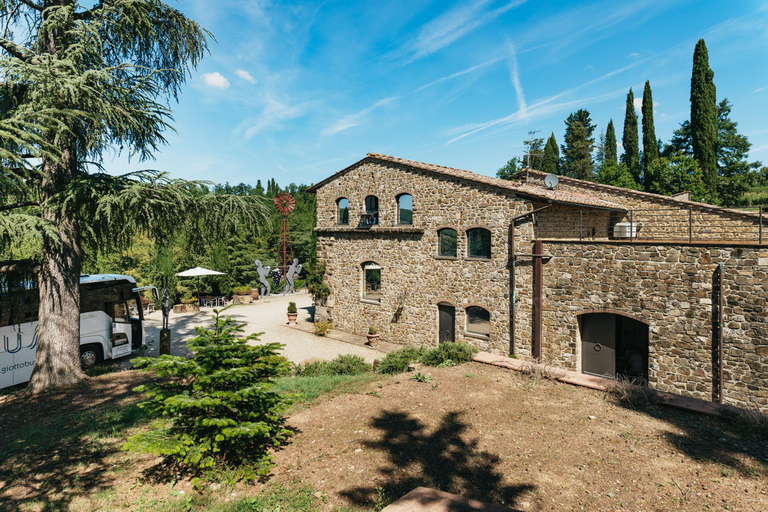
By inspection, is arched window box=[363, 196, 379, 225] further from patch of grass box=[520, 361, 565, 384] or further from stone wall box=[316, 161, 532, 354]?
patch of grass box=[520, 361, 565, 384]

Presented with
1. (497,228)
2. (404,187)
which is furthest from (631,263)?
(404,187)

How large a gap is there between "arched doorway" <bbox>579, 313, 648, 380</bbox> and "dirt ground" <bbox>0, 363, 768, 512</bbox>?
4815 millimetres

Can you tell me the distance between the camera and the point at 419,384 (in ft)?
24.0

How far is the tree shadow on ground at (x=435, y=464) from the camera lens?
3.89m

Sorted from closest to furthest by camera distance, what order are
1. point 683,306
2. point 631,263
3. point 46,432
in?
point 46,432
point 683,306
point 631,263

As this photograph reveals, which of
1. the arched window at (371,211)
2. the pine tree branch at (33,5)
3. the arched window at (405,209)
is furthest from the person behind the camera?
the arched window at (371,211)

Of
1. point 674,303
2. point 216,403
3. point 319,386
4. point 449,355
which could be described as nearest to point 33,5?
point 216,403

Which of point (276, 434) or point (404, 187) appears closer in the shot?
point (276, 434)

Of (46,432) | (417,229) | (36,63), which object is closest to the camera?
(46,432)

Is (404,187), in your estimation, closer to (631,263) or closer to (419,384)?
(631,263)

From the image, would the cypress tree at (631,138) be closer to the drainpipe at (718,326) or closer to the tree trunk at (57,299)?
the drainpipe at (718,326)

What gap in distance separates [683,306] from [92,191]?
13875 millimetres

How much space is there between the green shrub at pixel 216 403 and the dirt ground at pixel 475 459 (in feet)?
1.67

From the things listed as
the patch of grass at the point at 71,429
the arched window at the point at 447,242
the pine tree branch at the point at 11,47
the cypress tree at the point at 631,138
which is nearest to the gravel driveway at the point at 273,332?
the patch of grass at the point at 71,429
